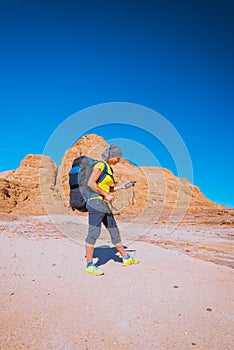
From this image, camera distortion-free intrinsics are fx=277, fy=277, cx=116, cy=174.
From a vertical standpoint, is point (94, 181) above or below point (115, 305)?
above

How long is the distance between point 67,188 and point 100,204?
54460 mm

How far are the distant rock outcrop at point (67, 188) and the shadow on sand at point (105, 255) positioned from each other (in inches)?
1477

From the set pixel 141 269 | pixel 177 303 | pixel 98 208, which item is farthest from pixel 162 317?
pixel 98 208

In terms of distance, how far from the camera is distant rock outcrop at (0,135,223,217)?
51500mm

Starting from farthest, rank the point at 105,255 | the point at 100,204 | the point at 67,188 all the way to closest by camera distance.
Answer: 1. the point at 67,188
2. the point at 105,255
3. the point at 100,204

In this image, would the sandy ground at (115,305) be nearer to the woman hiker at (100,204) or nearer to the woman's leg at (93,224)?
the woman hiker at (100,204)

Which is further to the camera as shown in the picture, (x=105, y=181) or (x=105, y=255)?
(x=105, y=255)

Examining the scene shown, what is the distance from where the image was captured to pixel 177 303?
11.5 ft

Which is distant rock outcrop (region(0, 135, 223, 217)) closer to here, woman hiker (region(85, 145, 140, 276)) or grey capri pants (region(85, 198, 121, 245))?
woman hiker (region(85, 145, 140, 276))

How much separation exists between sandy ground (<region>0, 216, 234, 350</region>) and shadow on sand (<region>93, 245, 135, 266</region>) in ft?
0.28

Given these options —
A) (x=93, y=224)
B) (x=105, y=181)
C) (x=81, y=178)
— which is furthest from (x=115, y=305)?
(x=81, y=178)

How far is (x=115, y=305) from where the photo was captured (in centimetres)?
343

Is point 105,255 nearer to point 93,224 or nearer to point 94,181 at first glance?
point 93,224

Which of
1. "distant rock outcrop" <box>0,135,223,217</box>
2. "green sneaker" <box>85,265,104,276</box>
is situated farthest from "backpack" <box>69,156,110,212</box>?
"distant rock outcrop" <box>0,135,223,217</box>
